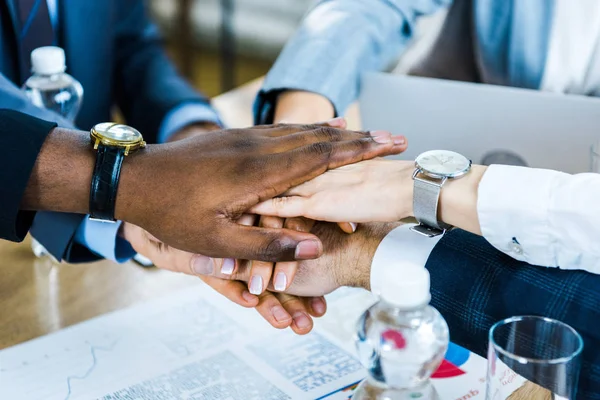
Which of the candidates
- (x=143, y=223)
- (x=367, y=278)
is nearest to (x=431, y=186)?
(x=367, y=278)

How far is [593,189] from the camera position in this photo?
83 cm

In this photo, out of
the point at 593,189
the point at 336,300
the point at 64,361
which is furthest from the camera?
the point at 336,300

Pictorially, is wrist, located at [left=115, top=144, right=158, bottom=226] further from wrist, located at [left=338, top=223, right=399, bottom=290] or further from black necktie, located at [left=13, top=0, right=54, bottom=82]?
black necktie, located at [left=13, top=0, right=54, bottom=82]

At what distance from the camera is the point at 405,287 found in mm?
582

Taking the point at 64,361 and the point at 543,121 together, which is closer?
the point at 64,361

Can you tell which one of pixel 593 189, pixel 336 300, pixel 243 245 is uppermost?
pixel 593 189

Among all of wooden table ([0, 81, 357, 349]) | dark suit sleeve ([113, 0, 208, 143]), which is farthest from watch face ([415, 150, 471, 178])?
dark suit sleeve ([113, 0, 208, 143])

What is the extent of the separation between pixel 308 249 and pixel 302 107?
51 cm

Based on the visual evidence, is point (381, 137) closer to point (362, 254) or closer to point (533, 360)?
point (362, 254)

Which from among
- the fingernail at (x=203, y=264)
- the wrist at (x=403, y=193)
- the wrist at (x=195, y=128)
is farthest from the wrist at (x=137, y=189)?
the wrist at (x=195, y=128)

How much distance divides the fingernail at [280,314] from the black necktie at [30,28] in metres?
0.88

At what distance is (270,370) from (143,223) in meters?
0.27

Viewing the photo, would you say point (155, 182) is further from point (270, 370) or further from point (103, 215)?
point (270, 370)

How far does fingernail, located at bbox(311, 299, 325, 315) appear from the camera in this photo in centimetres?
104
